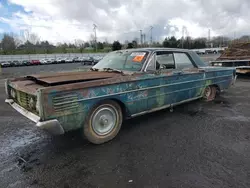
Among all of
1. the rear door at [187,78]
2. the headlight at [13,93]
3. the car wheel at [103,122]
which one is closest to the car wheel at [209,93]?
the rear door at [187,78]

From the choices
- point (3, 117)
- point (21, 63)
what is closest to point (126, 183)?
point (3, 117)

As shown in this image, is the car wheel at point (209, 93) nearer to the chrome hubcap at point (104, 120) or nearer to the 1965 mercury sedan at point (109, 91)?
the 1965 mercury sedan at point (109, 91)

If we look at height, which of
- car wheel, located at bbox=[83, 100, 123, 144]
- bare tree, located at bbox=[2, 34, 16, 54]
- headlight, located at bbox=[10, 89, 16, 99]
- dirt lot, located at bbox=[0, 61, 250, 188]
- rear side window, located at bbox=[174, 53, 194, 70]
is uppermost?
bare tree, located at bbox=[2, 34, 16, 54]

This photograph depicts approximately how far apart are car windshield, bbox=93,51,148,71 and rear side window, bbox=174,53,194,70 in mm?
1035

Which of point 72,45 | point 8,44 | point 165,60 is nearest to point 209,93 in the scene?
point 165,60

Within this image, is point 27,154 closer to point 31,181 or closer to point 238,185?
point 31,181

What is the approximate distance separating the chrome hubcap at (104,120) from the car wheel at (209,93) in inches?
Result: 137

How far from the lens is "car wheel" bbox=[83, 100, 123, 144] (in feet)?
11.0

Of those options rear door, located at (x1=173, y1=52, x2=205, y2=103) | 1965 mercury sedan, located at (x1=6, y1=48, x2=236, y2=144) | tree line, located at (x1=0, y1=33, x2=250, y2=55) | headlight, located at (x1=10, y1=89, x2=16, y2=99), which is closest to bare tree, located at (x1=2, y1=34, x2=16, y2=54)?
tree line, located at (x1=0, y1=33, x2=250, y2=55)

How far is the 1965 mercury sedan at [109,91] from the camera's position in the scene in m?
2.88

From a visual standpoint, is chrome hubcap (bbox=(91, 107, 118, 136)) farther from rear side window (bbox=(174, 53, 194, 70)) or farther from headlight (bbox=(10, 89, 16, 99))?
rear side window (bbox=(174, 53, 194, 70))

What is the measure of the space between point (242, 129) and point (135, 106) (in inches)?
89.1

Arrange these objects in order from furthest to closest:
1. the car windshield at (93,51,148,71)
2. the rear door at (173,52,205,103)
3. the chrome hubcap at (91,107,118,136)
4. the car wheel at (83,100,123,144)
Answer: the rear door at (173,52,205,103) < the car windshield at (93,51,148,71) < the chrome hubcap at (91,107,118,136) < the car wheel at (83,100,123,144)

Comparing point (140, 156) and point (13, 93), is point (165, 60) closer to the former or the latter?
point (140, 156)
